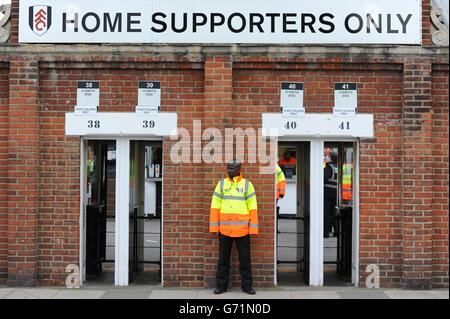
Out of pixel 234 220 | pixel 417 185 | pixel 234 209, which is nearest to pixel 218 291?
pixel 234 220

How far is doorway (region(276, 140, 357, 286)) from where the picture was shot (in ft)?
24.5

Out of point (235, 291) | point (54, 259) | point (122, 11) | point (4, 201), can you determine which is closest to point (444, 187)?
point (235, 291)

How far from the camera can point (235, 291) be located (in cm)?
704

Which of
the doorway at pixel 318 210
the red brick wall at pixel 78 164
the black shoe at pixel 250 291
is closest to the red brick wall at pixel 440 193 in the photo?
the doorway at pixel 318 210

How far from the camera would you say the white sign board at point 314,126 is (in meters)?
7.30

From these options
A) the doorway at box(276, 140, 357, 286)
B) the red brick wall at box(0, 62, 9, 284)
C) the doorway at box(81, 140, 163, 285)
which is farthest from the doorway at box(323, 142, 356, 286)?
the red brick wall at box(0, 62, 9, 284)

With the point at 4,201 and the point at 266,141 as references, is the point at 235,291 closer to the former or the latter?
the point at 266,141

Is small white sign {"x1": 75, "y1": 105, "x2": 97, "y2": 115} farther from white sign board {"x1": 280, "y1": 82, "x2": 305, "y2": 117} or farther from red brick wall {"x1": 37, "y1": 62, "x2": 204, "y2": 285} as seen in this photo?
white sign board {"x1": 280, "y1": 82, "x2": 305, "y2": 117}

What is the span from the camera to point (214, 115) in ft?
23.6

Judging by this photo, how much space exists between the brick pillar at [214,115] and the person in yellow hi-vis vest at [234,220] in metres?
0.27

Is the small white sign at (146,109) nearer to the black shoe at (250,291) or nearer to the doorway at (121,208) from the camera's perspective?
the doorway at (121,208)

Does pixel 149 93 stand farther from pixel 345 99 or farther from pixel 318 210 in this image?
pixel 318 210

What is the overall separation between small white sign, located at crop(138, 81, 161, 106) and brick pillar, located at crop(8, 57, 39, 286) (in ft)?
5.00

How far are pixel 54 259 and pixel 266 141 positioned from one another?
3552 millimetres
